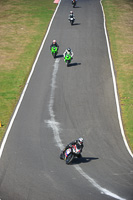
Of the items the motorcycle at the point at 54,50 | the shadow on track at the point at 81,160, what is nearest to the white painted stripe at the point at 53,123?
the shadow on track at the point at 81,160

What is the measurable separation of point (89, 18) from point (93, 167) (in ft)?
144

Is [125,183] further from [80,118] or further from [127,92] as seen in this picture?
[127,92]

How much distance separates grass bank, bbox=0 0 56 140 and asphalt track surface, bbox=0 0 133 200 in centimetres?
141

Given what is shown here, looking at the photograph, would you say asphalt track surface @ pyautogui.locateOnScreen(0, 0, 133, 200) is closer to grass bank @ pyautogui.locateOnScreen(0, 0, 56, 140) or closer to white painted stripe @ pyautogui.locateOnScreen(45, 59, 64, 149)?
white painted stripe @ pyautogui.locateOnScreen(45, 59, 64, 149)

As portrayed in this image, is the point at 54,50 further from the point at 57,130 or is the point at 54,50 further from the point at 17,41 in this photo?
the point at 57,130

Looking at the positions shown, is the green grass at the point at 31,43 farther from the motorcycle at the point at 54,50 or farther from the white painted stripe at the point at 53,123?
the white painted stripe at the point at 53,123

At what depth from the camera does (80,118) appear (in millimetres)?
29297

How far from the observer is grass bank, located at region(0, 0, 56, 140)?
3488cm

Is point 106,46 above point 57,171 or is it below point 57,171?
below

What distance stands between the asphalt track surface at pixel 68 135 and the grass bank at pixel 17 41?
141 cm

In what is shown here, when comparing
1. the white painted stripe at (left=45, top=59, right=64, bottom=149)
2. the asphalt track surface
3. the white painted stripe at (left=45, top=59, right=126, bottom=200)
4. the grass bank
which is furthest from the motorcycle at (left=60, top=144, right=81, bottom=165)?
the grass bank

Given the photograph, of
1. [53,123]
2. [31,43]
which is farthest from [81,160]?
[31,43]

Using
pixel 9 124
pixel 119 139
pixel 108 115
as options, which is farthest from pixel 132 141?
pixel 9 124

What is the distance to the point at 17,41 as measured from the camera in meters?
51.4
